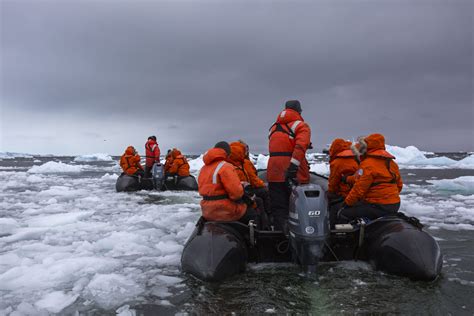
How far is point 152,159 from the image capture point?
13312 millimetres

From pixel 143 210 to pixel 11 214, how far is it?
327 cm

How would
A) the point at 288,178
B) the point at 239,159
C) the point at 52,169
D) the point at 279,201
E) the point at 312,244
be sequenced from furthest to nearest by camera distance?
the point at 52,169 < the point at 239,159 < the point at 279,201 < the point at 288,178 < the point at 312,244

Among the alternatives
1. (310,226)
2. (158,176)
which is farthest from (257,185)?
(158,176)

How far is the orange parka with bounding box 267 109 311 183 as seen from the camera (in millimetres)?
4375

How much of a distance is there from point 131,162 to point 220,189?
940 cm

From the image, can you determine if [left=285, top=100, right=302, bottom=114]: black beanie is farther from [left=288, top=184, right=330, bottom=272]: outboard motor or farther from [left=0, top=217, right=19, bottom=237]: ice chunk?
[left=0, top=217, right=19, bottom=237]: ice chunk

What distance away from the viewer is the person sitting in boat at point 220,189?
162 inches

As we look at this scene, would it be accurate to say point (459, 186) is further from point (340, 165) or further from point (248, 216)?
point (248, 216)

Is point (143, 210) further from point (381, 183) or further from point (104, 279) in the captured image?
point (381, 183)

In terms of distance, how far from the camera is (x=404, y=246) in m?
3.67

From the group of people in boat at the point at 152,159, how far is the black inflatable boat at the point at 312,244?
8.55m

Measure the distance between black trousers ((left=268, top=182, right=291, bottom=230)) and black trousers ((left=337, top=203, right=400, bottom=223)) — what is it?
80 centimetres

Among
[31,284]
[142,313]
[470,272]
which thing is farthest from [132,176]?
[470,272]

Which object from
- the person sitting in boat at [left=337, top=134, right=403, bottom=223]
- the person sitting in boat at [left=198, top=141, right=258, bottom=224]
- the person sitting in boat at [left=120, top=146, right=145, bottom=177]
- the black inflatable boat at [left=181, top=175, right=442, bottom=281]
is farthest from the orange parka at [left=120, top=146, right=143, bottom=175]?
the person sitting in boat at [left=337, top=134, right=403, bottom=223]
